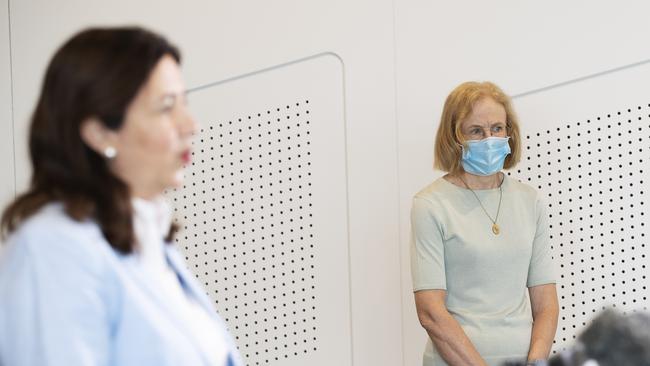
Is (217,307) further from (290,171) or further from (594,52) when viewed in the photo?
(594,52)

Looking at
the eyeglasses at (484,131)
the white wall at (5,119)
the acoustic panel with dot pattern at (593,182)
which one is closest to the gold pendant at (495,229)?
the eyeglasses at (484,131)

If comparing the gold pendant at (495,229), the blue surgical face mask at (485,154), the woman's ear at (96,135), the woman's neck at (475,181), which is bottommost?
the gold pendant at (495,229)

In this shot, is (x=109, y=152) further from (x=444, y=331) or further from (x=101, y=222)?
(x=444, y=331)

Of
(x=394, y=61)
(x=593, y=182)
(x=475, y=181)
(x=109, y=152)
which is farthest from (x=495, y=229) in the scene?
(x=109, y=152)

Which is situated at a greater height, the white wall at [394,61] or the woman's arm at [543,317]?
the white wall at [394,61]

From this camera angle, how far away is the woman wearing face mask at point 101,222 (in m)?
1.45

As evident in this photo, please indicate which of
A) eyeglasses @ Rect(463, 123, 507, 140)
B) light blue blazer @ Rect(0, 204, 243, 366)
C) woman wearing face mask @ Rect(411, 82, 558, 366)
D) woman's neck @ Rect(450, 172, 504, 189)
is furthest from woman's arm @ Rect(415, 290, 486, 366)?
light blue blazer @ Rect(0, 204, 243, 366)

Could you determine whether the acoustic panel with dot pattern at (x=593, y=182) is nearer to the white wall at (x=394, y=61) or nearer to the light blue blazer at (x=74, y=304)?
the white wall at (x=394, y=61)

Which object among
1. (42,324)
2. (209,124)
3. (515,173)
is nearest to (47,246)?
(42,324)

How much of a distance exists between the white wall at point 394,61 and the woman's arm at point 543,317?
0.54m

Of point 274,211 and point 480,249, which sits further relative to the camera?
point 274,211

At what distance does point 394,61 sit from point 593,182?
0.93 m

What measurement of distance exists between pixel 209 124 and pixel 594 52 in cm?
179

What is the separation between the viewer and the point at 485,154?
3.07 meters
